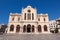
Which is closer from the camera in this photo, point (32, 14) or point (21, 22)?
point (21, 22)

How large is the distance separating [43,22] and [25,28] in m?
9.40

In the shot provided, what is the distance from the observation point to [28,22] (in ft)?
145

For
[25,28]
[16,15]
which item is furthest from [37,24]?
[16,15]

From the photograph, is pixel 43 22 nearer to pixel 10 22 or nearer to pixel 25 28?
pixel 25 28

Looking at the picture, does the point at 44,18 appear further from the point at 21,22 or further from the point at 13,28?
the point at 13,28

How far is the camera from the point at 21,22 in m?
43.9

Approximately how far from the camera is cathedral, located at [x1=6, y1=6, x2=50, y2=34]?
144ft

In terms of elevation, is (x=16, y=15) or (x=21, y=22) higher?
(x=16, y=15)

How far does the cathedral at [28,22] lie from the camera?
144 ft

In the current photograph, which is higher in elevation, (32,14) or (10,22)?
(32,14)

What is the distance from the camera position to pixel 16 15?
4728 cm

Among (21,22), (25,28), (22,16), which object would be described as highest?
(22,16)

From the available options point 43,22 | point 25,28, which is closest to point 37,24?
point 43,22

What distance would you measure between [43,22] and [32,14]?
6823 mm
